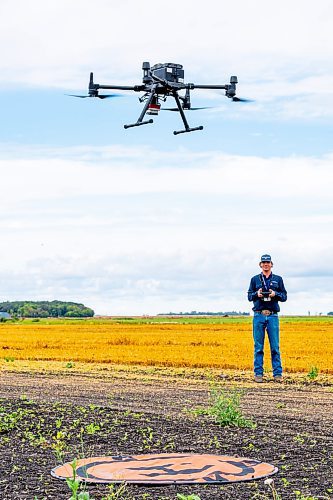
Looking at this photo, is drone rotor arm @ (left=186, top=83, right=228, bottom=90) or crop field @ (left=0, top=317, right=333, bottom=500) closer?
crop field @ (left=0, top=317, right=333, bottom=500)

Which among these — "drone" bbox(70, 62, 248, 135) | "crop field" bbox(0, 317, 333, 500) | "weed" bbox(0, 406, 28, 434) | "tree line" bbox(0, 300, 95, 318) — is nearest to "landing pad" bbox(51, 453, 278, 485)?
"crop field" bbox(0, 317, 333, 500)

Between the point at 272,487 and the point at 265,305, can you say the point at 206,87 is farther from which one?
the point at 272,487

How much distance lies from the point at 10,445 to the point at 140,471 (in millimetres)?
2040

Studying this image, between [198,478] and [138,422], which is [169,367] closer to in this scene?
[138,422]

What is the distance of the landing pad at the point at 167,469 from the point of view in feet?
25.2

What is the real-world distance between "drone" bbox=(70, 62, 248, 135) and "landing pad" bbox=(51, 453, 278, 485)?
766 cm

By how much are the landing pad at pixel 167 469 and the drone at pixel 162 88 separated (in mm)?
7661

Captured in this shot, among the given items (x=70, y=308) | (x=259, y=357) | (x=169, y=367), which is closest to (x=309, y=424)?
(x=259, y=357)

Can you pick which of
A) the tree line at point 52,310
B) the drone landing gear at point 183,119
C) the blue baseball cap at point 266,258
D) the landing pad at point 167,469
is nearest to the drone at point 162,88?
the drone landing gear at point 183,119

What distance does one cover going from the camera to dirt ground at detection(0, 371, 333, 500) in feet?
24.1

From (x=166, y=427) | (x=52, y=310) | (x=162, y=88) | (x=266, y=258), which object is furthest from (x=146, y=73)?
(x=52, y=310)

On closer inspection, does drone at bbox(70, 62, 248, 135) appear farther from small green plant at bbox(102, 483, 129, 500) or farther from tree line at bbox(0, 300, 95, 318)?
tree line at bbox(0, 300, 95, 318)

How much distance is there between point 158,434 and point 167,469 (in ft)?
5.96

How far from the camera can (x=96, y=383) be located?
1700 centimetres
